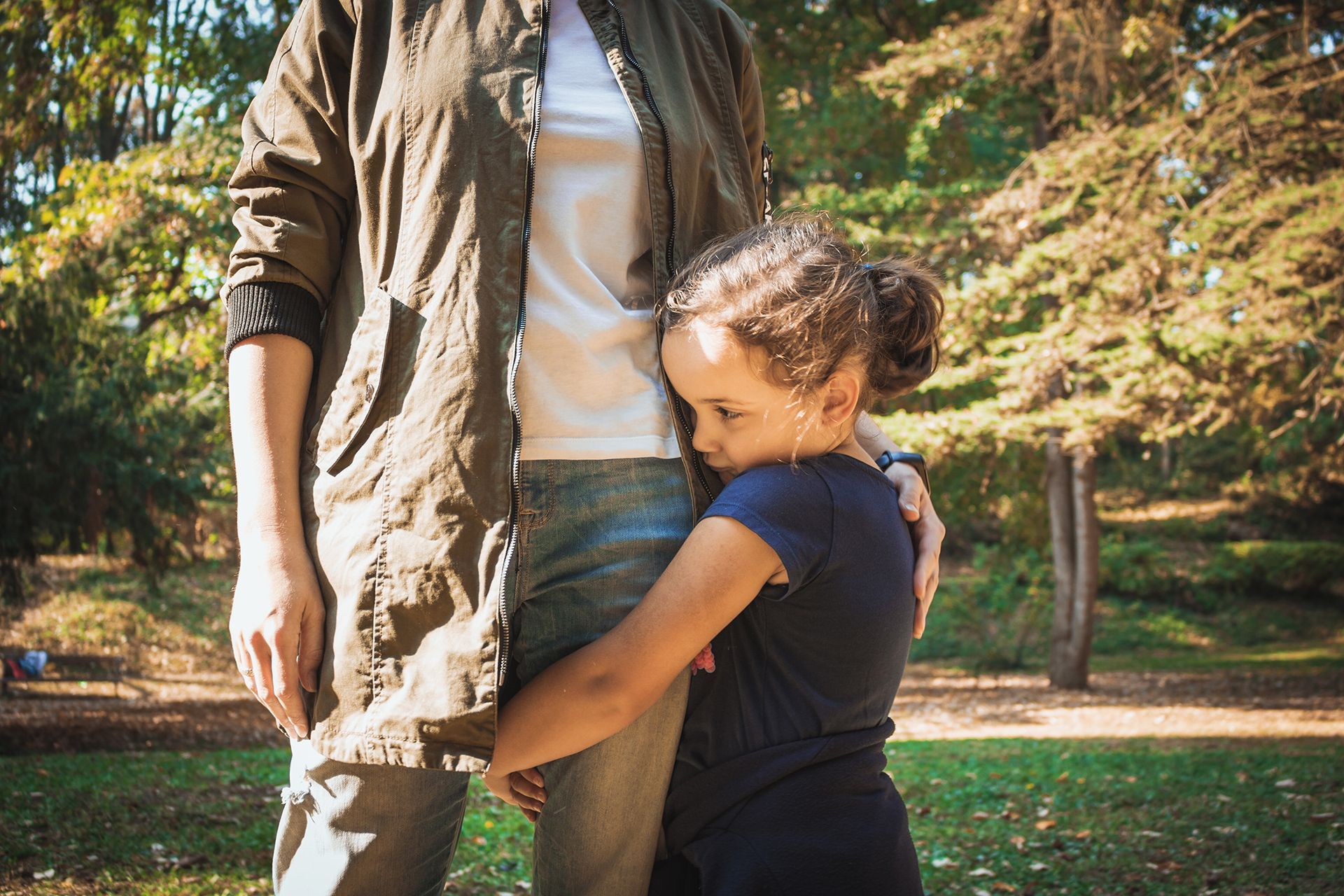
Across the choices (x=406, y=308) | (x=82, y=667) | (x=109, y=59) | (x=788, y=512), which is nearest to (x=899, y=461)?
(x=788, y=512)

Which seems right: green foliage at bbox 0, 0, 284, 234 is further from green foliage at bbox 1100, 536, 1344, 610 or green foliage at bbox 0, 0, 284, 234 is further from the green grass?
green foliage at bbox 1100, 536, 1344, 610

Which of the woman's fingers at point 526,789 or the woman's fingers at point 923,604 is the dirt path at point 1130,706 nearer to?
the woman's fingers at point 923,604

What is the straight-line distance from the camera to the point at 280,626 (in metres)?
1.31

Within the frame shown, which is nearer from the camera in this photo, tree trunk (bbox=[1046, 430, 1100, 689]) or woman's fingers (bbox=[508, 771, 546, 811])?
woman's fingers (bbox=[508, 771, 546, 811])

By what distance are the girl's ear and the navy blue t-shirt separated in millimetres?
70

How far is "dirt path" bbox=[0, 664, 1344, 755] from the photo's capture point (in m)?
7.87

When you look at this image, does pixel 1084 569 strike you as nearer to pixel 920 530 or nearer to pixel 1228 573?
pixel 1228 573

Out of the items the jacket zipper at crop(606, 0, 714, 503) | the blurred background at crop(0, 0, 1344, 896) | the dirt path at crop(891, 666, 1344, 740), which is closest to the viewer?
the jacket zipper at crop(606, 0, 714, 503)

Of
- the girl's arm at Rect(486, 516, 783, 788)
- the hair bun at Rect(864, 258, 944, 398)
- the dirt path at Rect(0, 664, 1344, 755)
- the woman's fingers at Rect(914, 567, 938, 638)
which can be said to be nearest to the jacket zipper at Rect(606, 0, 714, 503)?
the girl's arm at Rect(486, 516, 783, 788)

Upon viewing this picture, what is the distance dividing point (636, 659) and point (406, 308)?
0.59 meters

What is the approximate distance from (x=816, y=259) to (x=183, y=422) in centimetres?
855

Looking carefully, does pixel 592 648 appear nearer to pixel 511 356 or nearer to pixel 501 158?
pixel 511 356

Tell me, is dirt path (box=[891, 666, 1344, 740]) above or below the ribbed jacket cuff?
below

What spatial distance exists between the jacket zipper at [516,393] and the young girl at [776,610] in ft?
0.42
